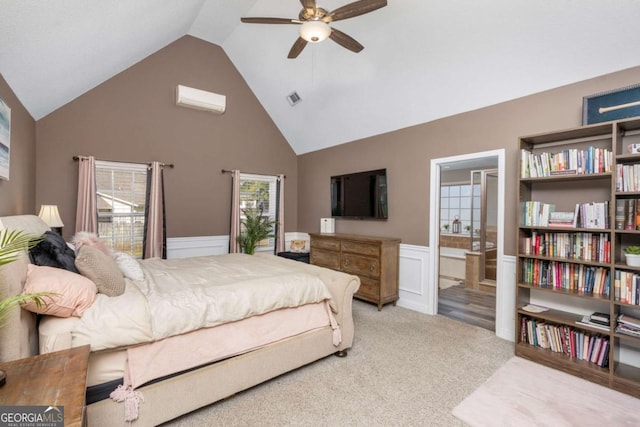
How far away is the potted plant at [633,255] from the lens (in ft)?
7.26

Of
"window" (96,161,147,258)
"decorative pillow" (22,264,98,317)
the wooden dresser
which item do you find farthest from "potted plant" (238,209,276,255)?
"decorative pillow" (22,264,98,317)

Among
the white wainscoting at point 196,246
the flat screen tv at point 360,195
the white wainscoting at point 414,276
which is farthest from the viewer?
the white wainscoting at point 196,246

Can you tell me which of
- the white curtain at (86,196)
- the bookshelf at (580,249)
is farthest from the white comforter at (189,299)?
the bookshelf at (580,249)

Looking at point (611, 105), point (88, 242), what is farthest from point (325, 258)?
point (611, 105)

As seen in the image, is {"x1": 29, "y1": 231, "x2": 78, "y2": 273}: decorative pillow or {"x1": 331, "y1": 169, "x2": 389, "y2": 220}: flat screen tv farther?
{"x1": 331, "y1": 169, "x2": 389, "y2": 220}: flat screen tv

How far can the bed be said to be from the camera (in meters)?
1.60

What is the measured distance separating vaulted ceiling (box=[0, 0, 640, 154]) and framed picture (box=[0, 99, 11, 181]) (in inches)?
12.0

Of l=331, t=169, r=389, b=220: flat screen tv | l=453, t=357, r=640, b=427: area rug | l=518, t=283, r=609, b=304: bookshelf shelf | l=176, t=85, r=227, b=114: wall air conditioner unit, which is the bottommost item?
l=453, t=357, r=640, b=427: area rug

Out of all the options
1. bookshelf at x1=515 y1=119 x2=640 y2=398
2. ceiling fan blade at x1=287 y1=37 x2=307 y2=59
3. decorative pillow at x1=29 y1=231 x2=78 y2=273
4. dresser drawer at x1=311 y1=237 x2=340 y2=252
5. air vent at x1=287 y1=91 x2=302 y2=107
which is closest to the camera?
decorative pillow at x1=29 y1=231 x2=78 y2=273

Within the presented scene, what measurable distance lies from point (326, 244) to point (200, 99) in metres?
2.97

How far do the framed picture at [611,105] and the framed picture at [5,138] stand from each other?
4717 mm

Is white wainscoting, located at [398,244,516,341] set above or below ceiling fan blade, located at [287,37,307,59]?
below

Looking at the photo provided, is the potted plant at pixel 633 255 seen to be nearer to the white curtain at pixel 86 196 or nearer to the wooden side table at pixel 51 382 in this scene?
the wooden side table at pixel 51 382

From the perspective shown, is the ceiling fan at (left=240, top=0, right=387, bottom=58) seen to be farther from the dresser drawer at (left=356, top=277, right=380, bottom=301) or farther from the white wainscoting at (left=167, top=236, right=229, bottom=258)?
the white wainscoting at (left=167, top=236, right=229, bottom=258)
